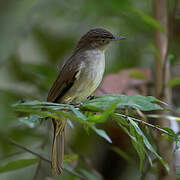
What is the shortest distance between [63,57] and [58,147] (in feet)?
6.47

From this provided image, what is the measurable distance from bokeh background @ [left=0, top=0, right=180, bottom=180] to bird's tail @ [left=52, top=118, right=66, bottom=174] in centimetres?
43

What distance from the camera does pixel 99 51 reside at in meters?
3.22

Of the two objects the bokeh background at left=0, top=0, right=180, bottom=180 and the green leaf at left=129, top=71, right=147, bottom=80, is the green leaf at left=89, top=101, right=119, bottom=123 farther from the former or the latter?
the green leaf at left=129, top=71, right=147, bottom=80

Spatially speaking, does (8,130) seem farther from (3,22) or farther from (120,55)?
(120,55)

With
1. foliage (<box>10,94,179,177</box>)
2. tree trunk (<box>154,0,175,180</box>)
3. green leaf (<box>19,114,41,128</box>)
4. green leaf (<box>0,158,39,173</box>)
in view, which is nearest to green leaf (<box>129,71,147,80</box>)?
tree trunk (<box>154,0,175,180</box>)

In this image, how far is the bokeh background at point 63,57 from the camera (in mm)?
3416

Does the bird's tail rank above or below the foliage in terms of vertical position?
below

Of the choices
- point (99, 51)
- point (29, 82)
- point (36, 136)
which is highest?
point (99, 51)

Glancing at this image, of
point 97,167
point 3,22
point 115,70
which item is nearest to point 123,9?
point 115,70

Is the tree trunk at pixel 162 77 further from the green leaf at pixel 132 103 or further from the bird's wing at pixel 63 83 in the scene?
the green leaf at pixel 132 103

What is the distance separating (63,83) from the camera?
2861 millimetres

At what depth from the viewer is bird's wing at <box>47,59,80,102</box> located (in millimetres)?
2820

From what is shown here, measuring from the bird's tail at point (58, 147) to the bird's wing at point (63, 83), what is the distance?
7.7 inches

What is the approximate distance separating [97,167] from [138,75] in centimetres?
138
